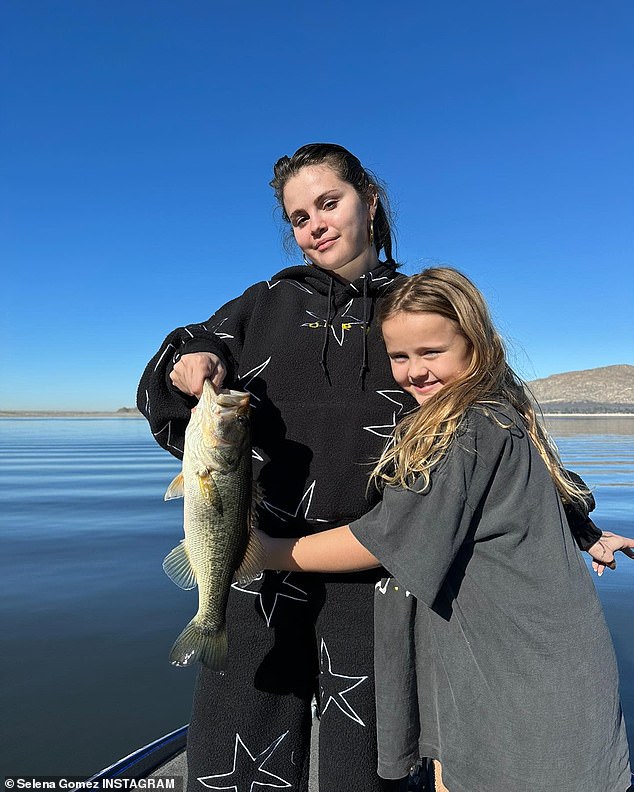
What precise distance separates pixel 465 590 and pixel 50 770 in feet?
11.0

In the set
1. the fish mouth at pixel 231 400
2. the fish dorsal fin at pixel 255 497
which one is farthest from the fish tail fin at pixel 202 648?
the fish mouth at pixel 231 400

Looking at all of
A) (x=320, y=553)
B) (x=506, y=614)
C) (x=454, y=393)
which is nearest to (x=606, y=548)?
(x=506, y=614)

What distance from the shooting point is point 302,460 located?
8.42 feet

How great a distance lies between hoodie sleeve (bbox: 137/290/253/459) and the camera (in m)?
2.55

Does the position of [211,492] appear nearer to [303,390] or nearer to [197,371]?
[197,371]

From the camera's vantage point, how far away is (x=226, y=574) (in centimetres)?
236

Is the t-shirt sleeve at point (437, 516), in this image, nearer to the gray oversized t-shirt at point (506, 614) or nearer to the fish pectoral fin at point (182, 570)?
Answer: the gray oversized t-shirt at point (506, 614)

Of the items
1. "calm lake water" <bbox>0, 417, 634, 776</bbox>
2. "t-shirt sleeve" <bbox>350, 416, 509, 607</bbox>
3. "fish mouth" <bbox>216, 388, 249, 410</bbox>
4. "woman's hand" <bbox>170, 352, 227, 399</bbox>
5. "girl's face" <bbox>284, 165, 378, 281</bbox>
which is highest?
"girl's face" <bbox>284, 165, 378, 281</bbox>

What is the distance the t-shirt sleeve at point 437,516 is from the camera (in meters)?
1.99

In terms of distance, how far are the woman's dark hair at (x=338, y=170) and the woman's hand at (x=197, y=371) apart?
104cm

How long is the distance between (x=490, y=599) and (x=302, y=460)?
0.92 meters

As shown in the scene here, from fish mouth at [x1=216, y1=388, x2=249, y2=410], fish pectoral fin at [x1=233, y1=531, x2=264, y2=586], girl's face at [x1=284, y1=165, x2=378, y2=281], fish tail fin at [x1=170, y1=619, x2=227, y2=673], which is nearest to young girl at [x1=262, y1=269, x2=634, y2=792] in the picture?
fish pectoral fin at [x1=233, y1=531, x2=264, y2=586]

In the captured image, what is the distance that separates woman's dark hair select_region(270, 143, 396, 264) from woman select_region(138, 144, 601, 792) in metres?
0.01

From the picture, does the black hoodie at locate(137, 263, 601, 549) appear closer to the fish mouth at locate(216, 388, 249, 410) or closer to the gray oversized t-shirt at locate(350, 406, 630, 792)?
the fish mouth at locate(216, 388, 249, 410)
